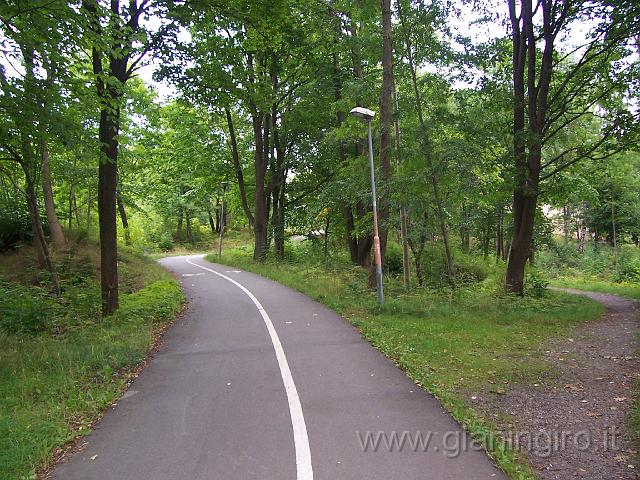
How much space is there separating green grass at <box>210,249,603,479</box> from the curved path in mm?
277

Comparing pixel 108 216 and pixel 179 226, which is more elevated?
pixel 179 226

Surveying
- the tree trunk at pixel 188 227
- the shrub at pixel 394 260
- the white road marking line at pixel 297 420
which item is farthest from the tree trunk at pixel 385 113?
the tree trunk at pixel 188 227

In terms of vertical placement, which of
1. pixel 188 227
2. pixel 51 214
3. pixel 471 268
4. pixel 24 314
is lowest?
pixel 471 268

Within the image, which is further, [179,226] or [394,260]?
[179,226]

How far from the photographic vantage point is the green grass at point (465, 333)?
562 centimetres

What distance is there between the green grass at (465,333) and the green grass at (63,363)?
4.36 metres

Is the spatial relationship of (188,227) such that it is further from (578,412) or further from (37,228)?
(578,412)

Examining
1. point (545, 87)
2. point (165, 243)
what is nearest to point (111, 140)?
point (545, 87)

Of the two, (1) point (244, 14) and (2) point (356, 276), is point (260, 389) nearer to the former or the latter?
(1) point (244, 14)

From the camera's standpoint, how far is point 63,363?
22.5ft

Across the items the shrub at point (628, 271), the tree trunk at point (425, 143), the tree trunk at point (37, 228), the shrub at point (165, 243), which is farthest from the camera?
the shrub at point (165, 243)

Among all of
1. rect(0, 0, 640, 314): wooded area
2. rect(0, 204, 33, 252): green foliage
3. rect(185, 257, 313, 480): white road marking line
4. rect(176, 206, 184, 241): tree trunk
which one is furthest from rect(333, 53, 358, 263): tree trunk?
A: rect(176, 206, 184, 241): tree trunk

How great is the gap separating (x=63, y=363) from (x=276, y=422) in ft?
13.5

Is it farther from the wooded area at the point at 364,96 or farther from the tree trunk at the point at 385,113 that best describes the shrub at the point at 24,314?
the tree trunk at the point at 385,113
